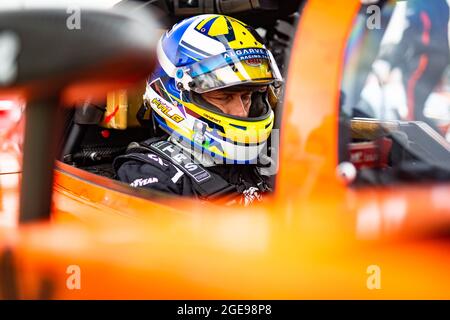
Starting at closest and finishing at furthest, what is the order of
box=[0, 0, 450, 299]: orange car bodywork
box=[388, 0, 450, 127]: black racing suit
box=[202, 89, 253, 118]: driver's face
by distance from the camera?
box=[0, 0, 450, 299]: orange car bodywork
box=[388, 0, 450, 127]: black racing suit
box=[202, 89, 253, 118]: driver's face

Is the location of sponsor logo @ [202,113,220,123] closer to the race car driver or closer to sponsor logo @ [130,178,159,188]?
the race car driver

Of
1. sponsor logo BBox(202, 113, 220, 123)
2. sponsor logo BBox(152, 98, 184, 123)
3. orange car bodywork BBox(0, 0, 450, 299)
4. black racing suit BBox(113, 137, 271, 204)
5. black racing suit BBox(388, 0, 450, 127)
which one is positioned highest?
black racing suit BBox(388, 0, 450, 127)

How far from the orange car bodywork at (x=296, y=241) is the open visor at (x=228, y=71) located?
38.3 inches

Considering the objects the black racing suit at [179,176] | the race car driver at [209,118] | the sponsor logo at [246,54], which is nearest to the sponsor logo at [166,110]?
the race car driver at [209,118]

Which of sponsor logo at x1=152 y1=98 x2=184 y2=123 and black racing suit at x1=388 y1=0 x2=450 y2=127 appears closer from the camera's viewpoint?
black racing suit at x1=388 y1=0 x2=450 y2=127

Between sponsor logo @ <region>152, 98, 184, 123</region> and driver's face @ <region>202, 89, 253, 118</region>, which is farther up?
driver's face @ <region>202, 89, 253, 118</region>

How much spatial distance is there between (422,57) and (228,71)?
3.69ft

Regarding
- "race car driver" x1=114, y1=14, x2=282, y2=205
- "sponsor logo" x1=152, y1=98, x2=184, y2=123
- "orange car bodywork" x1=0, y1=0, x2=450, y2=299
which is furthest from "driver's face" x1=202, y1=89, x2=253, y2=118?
"orange car bodywork" x1=0, y1=0, x2=450, y2=299

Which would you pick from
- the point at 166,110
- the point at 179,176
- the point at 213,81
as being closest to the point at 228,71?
the point at 213,81

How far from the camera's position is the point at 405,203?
0.99 m

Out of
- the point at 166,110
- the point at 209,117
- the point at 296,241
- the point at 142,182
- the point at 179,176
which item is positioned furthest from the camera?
the point at 166,110

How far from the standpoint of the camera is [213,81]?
2.20 m

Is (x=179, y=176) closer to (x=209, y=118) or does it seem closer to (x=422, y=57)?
(x=209, y=118)

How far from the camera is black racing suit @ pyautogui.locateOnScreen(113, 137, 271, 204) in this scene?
206 centimetres
